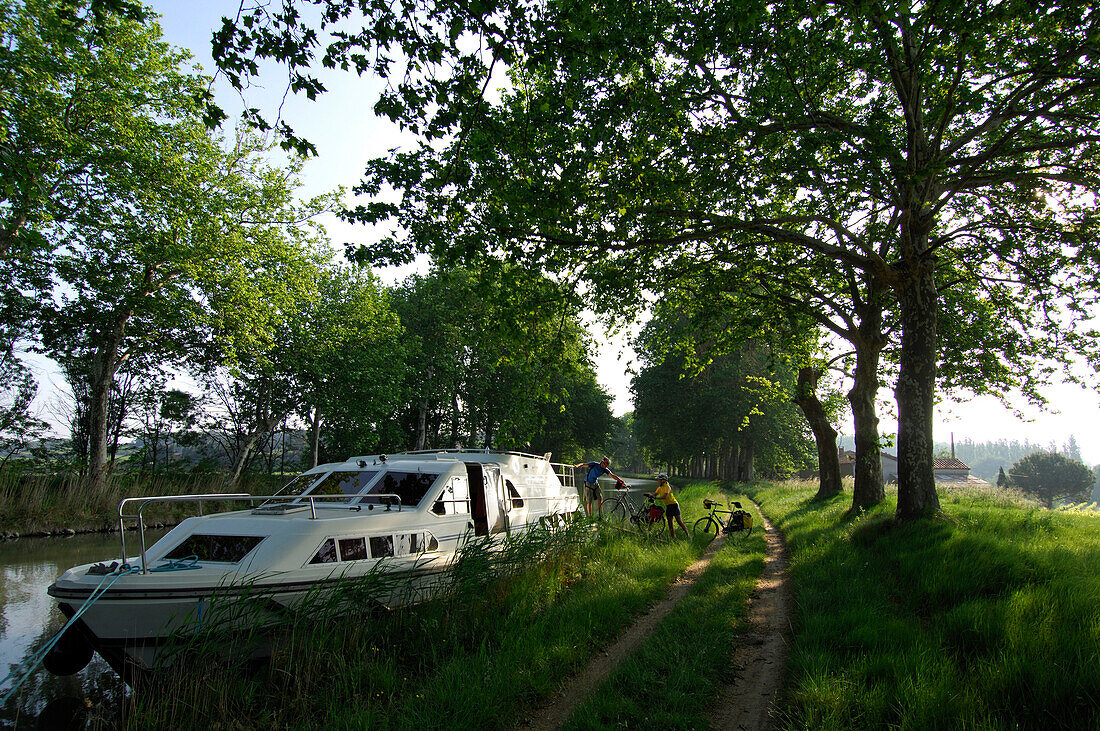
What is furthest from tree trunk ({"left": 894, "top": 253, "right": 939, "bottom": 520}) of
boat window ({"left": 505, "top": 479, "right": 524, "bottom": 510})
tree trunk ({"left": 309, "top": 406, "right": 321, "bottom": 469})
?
tree trunk ({"left": 309, "top": 406, "right": 321, "bottom": 469})

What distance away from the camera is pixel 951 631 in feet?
17.6

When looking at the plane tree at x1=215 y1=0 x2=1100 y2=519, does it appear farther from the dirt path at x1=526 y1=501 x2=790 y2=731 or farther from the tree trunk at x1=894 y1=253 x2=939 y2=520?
the dirt path at x1=526 y1=501 x2=790 y2=731

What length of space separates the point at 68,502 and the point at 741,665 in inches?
835

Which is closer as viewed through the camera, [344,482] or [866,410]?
[344,482]

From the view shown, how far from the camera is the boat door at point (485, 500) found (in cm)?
1055

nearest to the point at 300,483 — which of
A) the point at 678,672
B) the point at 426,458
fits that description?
the point at 426,458

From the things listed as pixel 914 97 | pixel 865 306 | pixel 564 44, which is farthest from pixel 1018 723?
pixel 865 306

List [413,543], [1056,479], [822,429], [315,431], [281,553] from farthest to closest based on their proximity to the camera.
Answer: [1056,479], [315,431], [822,429], [413,543], [281,553]

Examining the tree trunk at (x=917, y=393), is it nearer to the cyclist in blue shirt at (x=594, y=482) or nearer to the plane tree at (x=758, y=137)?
the plane tree at (x=758, y=137)

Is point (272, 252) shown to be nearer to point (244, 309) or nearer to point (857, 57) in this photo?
point (244, 309)

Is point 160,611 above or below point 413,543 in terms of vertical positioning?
below

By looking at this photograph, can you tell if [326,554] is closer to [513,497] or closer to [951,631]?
[513,497]

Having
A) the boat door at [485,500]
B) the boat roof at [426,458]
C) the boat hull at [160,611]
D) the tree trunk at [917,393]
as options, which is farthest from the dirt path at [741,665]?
the boat roof at [426,458]

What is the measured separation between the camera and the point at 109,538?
16.6m
